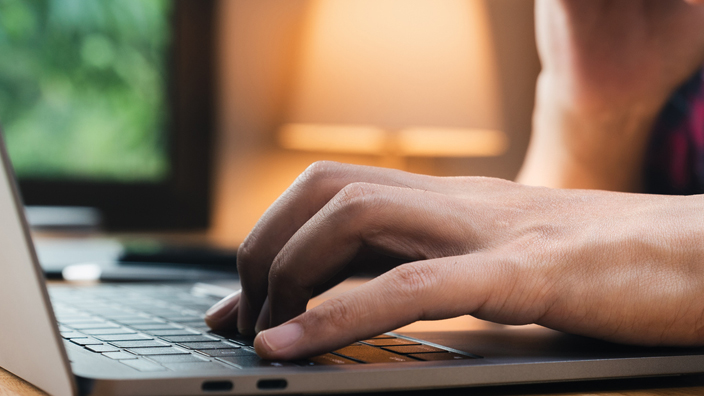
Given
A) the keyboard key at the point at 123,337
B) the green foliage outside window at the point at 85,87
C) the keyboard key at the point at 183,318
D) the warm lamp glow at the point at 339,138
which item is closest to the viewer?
the keyboard key at the point at 123,337

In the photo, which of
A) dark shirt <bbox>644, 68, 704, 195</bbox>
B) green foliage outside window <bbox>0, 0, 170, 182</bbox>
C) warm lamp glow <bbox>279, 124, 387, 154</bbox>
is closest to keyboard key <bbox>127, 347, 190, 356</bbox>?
dark shirt <bbox>644, 68, 704, 195</bbox>

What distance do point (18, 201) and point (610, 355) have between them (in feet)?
0.99

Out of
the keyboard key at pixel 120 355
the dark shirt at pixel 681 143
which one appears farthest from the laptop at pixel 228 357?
the dark shirt at pixel 681 143

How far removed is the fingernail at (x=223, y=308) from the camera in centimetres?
45

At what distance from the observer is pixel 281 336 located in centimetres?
33

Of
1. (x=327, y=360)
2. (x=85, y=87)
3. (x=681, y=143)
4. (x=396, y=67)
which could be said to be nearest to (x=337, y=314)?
(x=327, y=360)

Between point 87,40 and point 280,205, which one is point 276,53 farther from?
point 280,205

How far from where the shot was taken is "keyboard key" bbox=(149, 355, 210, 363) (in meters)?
0.32

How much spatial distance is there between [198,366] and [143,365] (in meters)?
0.02

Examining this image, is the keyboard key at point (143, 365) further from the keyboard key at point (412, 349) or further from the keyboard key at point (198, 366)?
the keyboard key at point (412, 349)

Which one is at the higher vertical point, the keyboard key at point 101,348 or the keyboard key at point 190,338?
the keyboard key at point 101,348

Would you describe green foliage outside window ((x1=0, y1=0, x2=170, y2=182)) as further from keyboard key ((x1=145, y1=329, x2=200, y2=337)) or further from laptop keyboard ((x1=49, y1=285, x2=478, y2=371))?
keyboard key ((x1=145, y1=329, x2=200, y2=337))

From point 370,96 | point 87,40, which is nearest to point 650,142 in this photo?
point 370,96

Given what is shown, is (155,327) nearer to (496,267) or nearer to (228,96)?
(496,267)
